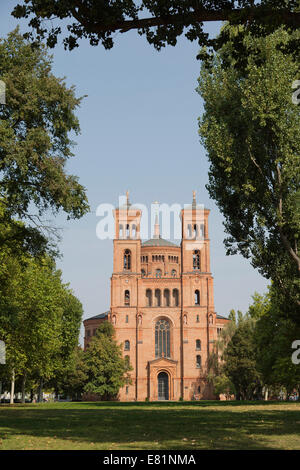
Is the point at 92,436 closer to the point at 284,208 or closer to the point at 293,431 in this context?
the point at 293,431

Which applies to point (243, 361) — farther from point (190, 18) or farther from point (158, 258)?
point (190, 18)

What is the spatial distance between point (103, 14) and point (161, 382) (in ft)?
238

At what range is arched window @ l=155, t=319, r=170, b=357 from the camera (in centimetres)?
7888

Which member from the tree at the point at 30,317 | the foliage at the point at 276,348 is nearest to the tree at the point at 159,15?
the tree at the point at 30,317

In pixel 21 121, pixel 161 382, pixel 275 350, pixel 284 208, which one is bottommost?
pixel 161 382

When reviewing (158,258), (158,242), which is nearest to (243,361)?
(158,258)

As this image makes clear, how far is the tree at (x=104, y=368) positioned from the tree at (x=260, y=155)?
4940cm

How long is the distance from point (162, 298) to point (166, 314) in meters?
2.77

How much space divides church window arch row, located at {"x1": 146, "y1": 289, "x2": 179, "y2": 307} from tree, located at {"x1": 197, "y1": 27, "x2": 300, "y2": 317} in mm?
58782

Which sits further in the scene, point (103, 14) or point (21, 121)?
point (21, 121)

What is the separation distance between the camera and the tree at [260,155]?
19.6 m

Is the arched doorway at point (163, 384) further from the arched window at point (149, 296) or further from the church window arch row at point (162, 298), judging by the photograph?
the arched window at point (149, 296)

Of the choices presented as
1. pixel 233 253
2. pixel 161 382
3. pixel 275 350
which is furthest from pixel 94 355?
pixel 233 253
